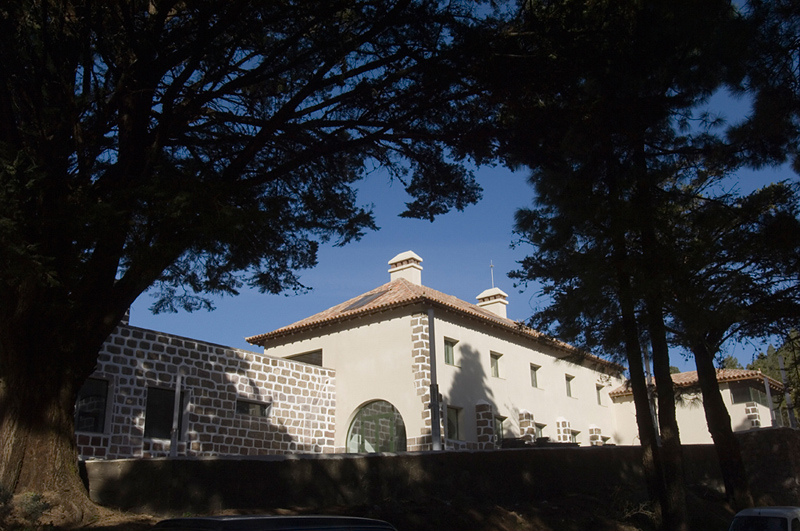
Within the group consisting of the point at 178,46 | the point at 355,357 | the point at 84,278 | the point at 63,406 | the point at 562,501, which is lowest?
the point at 562,501

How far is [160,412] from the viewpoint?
1745cm

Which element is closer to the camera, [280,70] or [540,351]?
[280,70]

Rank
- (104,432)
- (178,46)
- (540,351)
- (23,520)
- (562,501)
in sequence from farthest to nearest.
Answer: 1. (540,351)
2. (104,432)
3. (562,501)
4. (178,46)
5. (23,520)

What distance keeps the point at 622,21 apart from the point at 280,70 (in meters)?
4.54

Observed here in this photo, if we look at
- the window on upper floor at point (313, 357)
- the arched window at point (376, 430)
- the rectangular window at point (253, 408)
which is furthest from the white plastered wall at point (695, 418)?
the rectangular window at point (253, 408)

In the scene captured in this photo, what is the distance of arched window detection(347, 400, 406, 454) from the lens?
21828mm

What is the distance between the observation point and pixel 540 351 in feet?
88.5

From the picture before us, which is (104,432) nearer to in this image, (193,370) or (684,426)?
(193,370)

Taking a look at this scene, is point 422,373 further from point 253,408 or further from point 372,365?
point 253,408

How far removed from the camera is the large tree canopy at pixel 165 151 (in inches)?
312

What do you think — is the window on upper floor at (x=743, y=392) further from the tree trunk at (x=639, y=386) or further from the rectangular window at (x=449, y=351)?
the tree trunk at (x=639, y=386)

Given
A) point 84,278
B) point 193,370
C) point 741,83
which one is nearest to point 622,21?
point 741,83

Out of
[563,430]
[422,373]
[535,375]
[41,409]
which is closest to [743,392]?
[563,430]

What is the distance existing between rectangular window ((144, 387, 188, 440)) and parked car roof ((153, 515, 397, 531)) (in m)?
12.9
